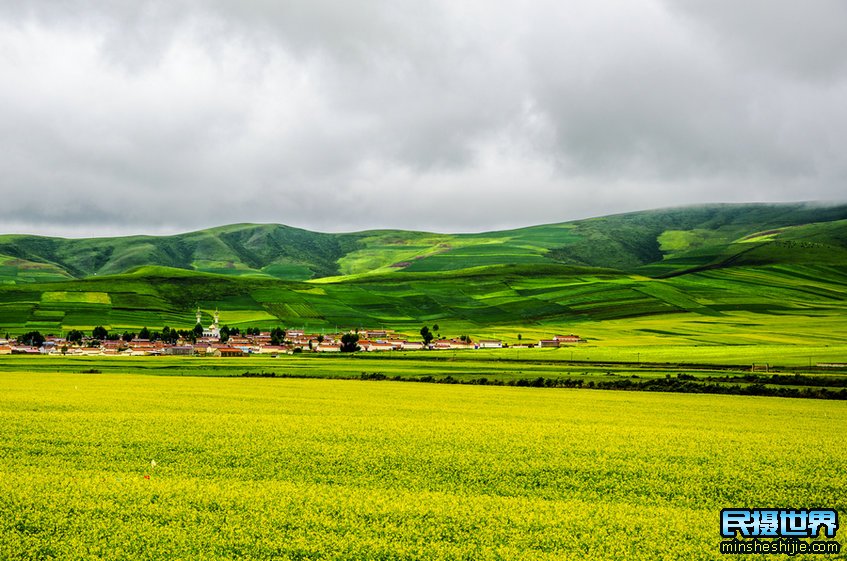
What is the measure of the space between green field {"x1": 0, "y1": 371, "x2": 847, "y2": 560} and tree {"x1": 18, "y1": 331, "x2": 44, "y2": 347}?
13586 cm

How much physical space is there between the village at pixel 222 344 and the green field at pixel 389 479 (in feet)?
326

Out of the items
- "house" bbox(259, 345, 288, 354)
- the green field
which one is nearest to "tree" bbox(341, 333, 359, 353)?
"house" bbox(259, 345, 288, 354)

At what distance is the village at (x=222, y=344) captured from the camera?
5379 inches

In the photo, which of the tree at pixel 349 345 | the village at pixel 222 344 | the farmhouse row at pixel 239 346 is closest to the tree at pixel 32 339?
the village at pixel 222 344

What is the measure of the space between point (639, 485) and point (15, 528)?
20.0 metres

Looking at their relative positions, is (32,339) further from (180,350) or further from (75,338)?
(180,350)

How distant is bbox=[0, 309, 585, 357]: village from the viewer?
13662 cm

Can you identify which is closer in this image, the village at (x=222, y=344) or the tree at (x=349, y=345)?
the tree at (x=349, y=345)

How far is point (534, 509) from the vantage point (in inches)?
741

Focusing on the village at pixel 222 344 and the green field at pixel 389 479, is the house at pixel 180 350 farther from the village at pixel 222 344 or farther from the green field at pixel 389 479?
the green field at pixel 389 479

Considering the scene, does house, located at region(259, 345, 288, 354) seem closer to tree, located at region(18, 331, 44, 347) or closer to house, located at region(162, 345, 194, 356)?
house, located at region(162, 345, 194, 356)

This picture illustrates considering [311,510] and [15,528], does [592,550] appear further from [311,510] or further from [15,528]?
[15,528]

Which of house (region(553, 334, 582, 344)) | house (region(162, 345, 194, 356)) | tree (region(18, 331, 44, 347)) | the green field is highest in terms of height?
the green field

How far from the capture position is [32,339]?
158250mm
